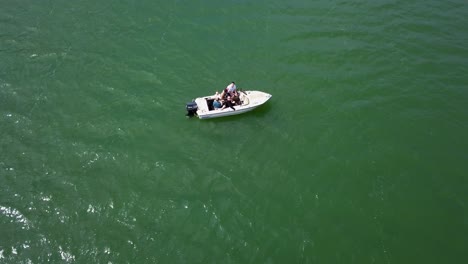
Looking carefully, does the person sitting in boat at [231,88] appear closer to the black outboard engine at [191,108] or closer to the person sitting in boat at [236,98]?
the person sitting in boat at [236,98]

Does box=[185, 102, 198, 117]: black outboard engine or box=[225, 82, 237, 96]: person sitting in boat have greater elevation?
box=[225, 82, 237, 96]: person sitting in boat

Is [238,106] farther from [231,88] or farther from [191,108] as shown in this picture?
[191,108]

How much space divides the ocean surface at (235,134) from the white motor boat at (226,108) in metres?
0.72

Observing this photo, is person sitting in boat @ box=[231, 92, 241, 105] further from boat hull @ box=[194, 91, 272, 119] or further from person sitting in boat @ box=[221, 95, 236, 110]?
boat hull @ box=[194, 91, 272, 119]

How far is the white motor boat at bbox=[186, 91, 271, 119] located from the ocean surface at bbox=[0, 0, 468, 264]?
0.72m

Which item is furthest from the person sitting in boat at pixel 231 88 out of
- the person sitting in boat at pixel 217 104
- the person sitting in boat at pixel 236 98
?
the person sitting in boat at pixel 217 104

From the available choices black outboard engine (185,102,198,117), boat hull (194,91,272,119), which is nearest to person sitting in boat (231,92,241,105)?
boat hull (194,91,272,119)

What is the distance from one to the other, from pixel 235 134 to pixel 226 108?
220 cm

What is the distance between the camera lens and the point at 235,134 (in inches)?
983

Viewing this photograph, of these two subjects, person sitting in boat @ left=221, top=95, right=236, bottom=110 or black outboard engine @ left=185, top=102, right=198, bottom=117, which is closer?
black outboard engine @ left=185, top=102, right=198, bottom=117

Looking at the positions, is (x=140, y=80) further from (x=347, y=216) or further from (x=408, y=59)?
(x=408, y=59)

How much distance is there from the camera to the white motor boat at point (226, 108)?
82.9 ft

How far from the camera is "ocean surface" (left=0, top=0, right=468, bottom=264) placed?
1961 cm

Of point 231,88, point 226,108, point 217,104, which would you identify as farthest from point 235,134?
point 231,88
